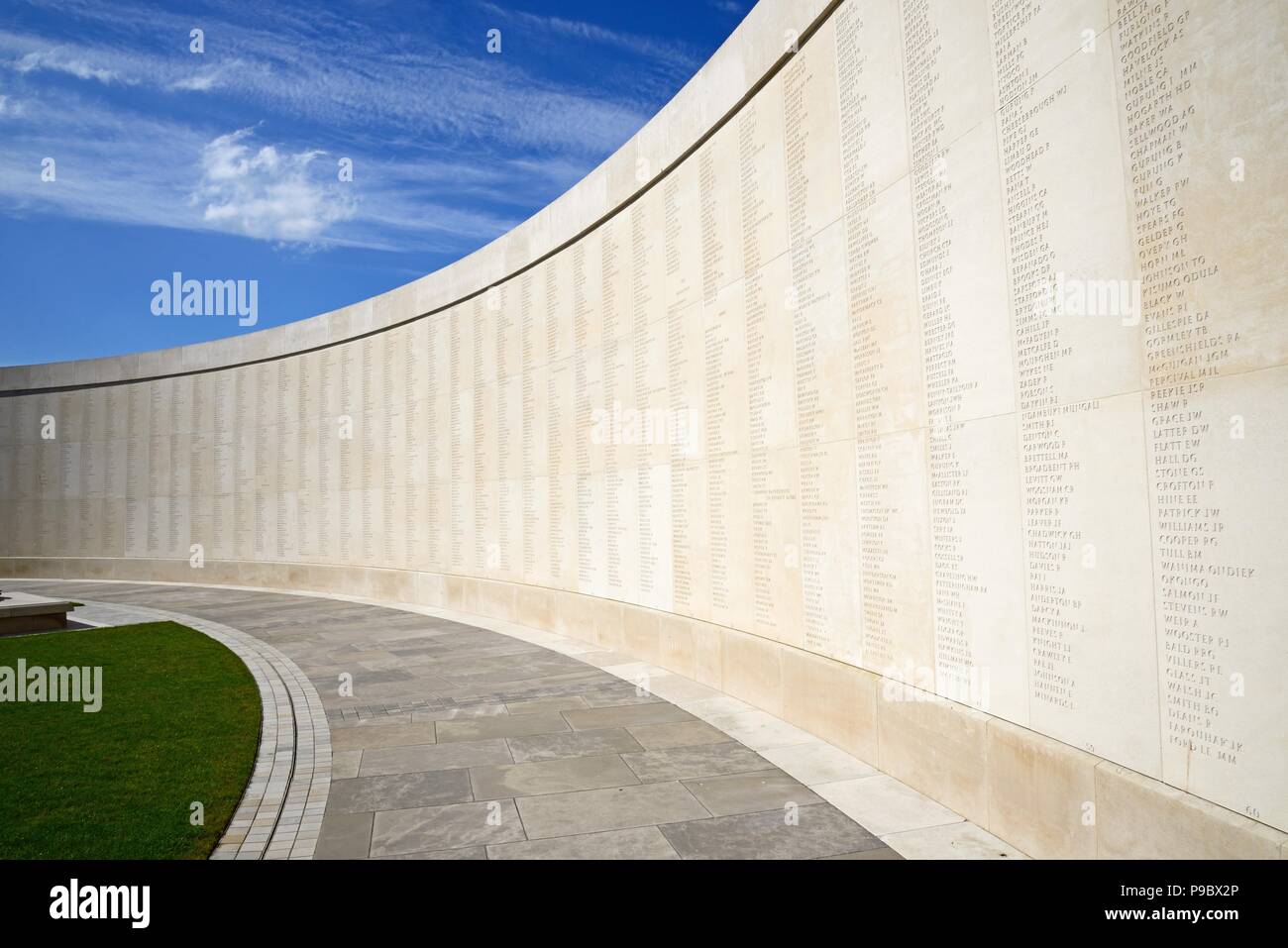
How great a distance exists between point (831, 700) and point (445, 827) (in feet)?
11.4

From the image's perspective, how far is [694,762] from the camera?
7.02 metres

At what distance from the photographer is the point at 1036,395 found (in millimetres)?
4992

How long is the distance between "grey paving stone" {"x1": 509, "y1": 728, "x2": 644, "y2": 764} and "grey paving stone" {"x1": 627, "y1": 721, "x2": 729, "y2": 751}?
114mm

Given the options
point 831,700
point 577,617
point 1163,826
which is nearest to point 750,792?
point 831,700

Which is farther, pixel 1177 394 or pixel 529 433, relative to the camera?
pixel 529 433

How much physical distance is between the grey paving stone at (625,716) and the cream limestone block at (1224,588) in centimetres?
504

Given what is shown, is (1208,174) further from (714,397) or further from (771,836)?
(714,397)

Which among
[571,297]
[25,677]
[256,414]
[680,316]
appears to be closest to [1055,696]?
[680,316]

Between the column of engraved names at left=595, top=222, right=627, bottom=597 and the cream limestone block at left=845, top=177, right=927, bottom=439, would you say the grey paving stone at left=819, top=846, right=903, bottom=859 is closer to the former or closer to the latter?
the cream limestone block at left=845, top=177, right=927, bottom=439

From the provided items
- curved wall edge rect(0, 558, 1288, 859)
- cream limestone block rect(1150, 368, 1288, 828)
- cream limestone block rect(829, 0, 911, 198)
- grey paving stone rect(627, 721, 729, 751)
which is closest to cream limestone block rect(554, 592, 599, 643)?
curved wall edge rect(0, 558, 1288, 859)

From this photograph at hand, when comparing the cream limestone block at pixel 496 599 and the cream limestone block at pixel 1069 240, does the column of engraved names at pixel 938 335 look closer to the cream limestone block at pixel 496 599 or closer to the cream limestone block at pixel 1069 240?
the cream limestone block at pixel 1069 240

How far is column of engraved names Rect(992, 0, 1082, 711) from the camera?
4.81 metres

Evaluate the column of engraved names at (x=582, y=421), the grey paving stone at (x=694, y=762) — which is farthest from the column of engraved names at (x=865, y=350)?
the column of engraved names at (x=582, y=421)

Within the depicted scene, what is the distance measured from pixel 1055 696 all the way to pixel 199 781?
20.4ft
